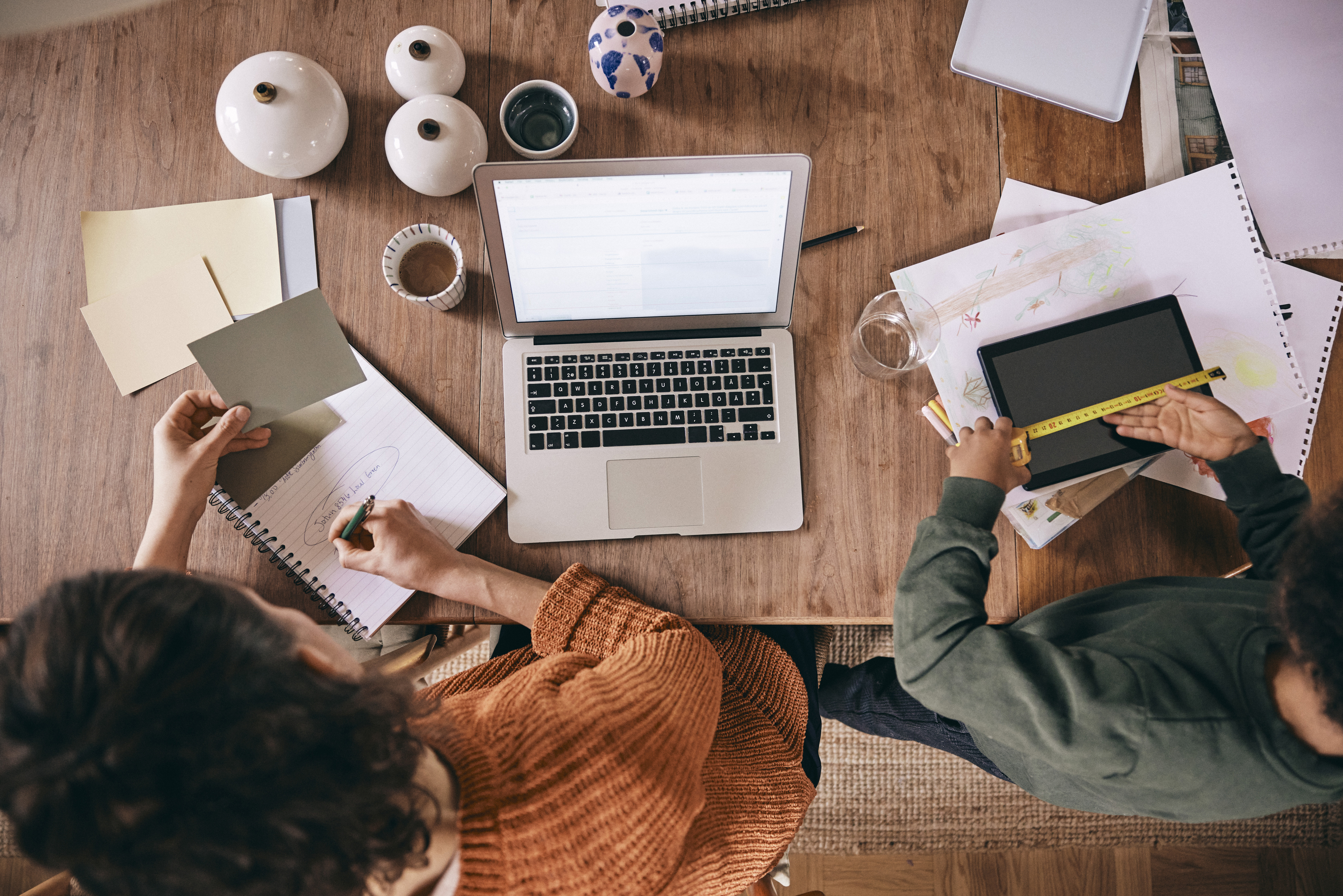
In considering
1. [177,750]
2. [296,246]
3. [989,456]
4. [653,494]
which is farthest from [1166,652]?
[296,246]

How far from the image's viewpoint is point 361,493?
2.69ft

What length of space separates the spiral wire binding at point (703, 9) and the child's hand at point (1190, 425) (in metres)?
0.68

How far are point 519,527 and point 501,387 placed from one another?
173mm

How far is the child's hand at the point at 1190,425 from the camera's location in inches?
30.5

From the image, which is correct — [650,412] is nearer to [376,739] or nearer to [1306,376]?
[376,739]

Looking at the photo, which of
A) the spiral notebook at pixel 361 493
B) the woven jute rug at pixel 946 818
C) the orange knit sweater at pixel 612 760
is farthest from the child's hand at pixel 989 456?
the woven jute rug at pixel 946 818

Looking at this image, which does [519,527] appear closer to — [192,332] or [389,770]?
[389,770]

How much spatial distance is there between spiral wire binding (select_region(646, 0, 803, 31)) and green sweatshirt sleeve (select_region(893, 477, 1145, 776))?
658 mm

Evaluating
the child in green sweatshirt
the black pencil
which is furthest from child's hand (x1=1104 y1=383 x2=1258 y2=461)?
the black pencil

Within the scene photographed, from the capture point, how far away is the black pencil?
2.80ft

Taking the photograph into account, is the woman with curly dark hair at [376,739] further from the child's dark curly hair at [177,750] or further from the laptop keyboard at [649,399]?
the laptop keyboard at [649,399]

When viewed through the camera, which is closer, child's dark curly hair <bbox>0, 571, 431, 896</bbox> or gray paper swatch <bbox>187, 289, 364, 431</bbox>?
child's dark curly hair <bbox>0, 571, 431, 896</bbox>

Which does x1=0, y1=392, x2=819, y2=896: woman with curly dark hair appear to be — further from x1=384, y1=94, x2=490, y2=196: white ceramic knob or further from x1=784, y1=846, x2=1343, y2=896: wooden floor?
x1=784, y1=846, x2=1343, y2=896: wooden floor

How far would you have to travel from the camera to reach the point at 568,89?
35.0 inches
